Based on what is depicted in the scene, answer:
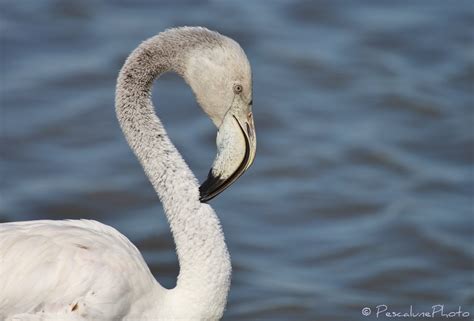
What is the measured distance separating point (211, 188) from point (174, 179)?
0.24m

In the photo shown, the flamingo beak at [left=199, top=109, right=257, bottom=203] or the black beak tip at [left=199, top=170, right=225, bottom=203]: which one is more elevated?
the flamingo beak at [left=199, top=109, right=257, bottom=203]

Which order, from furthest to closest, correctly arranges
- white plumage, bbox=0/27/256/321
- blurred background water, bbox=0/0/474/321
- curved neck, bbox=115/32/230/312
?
blurred background water, bbox=0/0/474/321
curved neck, bbox=115/32/230/312
white plumage, bbox=0/27/256/321

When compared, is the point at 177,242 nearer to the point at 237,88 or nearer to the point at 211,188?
the point at 211,188

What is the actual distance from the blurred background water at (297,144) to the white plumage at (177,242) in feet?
8.07

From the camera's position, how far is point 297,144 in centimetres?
1078

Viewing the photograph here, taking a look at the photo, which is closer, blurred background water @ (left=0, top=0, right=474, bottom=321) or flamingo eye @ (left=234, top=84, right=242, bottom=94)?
flamingo eye @ (left=234, top=84, right=242, bottom=94)

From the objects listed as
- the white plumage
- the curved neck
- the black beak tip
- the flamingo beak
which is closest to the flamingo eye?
the white plumage

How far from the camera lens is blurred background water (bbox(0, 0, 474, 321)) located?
888cm

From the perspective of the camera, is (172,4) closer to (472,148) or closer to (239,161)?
(472,148)

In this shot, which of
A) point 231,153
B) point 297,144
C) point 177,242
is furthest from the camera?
point 297,144

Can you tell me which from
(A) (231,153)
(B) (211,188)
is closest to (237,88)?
(A) (231,153)

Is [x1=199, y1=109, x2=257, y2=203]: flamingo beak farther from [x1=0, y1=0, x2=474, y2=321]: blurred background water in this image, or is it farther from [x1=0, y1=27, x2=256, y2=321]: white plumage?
[x1=0, y1=0, x2=474, y2=321]: blurred background water

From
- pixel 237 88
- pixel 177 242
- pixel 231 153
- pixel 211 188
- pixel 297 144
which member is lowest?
pixel 177 242

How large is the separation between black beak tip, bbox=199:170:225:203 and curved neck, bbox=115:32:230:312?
6cm
